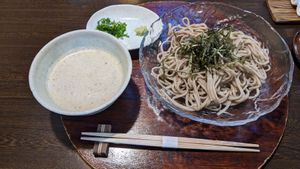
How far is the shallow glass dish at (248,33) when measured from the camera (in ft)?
4.30

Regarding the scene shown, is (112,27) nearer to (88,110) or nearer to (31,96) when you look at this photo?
(31,96)

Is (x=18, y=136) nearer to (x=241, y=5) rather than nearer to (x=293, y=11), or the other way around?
(x=241, y=5)

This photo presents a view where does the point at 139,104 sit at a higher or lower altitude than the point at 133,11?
lower

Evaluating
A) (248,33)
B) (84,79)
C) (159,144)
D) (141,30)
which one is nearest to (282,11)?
(248,33)

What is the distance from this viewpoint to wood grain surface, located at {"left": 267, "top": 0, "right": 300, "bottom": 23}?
1.83 metres

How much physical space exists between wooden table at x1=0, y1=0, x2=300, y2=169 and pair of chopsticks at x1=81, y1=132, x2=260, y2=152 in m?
0.15

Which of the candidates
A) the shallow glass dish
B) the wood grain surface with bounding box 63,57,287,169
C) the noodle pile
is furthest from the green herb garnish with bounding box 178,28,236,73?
the wood grain surface with bounding box 63,57,287,169

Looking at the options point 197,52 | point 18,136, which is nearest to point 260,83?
point 197,52

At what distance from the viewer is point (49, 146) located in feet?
4.45

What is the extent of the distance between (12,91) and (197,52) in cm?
112

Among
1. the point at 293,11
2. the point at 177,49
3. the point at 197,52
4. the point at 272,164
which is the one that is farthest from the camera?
the point at 293,11

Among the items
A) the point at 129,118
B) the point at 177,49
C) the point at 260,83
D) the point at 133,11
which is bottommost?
the point at 129,118

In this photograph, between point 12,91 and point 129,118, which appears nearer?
point 129,118

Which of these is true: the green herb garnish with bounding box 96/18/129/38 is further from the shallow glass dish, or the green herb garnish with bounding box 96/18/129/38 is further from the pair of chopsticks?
the pair of chopsticks
